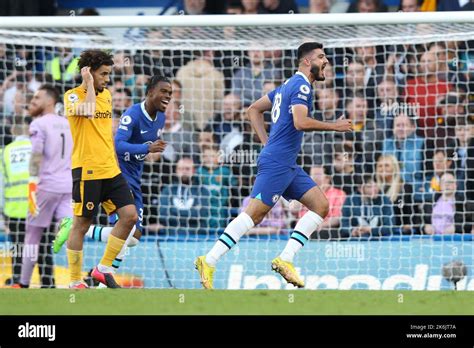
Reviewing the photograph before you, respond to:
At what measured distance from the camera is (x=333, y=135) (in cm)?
1334

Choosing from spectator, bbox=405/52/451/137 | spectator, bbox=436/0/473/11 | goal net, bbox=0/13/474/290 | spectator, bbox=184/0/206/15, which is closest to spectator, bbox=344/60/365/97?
goal net, bbox=0/13/474/290

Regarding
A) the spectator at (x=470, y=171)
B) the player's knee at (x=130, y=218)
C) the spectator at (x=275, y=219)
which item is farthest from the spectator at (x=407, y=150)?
the player's knee at (x=130, y=218)

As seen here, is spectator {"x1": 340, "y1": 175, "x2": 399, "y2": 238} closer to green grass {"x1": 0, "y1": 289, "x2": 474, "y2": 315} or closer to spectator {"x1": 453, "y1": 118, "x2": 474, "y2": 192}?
spectator {"x1": 453, "y1": 118, "x2": 474, "y2": 192}

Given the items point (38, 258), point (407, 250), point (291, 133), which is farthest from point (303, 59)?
point (38, 258)

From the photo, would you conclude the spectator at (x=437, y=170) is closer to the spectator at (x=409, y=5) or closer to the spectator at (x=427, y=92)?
the spectator at (x=427, y=92)

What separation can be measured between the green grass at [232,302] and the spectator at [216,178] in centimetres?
427

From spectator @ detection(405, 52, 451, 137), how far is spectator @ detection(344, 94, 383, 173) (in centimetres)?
50

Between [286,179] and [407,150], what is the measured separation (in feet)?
11.4

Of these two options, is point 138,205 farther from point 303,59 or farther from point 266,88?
point 266,88

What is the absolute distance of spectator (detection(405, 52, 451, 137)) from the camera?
43.3ft

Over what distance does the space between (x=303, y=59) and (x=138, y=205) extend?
2.02m

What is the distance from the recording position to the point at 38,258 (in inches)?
503

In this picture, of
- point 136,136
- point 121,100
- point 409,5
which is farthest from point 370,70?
point 136,136

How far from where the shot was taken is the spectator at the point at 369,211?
1285 cm
